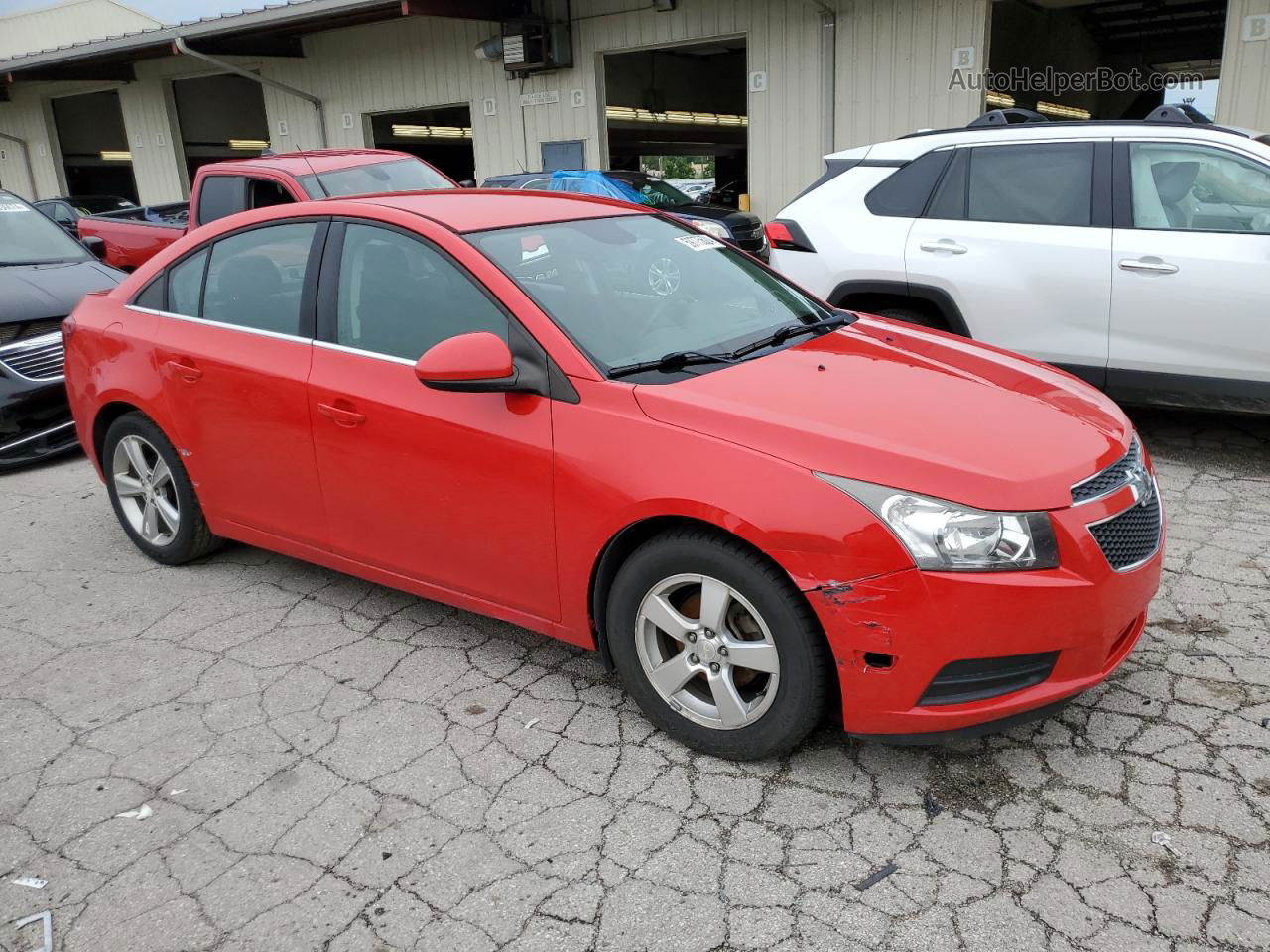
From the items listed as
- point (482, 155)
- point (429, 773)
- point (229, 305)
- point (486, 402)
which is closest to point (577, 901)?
point (429, 773)

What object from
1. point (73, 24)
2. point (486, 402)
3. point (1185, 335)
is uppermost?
point (73, 24)

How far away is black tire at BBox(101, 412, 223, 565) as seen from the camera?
4.33 meters

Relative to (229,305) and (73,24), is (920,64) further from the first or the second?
(73,24)

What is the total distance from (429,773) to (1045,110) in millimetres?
17490

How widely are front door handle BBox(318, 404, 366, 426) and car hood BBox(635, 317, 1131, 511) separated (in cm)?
110

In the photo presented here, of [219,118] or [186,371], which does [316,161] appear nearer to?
[186,371]

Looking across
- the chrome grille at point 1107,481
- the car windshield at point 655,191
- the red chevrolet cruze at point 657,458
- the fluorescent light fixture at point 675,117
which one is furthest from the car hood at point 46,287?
the fluorescent light fixture at point 675,117

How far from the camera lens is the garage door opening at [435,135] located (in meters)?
22.3

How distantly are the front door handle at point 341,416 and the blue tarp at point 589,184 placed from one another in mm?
8879

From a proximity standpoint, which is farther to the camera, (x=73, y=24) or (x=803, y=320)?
(x=73, y=24)

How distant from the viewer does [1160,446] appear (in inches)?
229

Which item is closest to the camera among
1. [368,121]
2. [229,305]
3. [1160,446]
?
[229,305]

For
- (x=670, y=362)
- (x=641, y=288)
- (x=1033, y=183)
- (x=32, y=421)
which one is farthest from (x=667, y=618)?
(x=32, y=421)

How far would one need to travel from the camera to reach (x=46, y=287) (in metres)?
7.02
